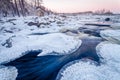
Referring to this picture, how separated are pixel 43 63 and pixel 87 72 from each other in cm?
261

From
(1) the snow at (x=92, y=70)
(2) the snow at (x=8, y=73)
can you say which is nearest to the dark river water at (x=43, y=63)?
(2) the snow at (x=8, y=73)

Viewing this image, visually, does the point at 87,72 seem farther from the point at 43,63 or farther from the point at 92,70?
the point at 43,63

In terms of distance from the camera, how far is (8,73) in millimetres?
5254

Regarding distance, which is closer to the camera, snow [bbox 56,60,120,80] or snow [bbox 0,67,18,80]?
snow [bbox 56,60,120,80]

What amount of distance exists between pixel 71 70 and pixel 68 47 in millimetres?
3093

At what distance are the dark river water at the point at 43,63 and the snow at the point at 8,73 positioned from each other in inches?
8.4

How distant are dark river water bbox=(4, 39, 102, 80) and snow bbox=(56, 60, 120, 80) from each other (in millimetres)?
489

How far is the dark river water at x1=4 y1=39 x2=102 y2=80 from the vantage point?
518 cm

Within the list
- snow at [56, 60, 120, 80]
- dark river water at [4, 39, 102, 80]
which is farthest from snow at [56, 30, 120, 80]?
dark river water at [4, 39, 102, 80]

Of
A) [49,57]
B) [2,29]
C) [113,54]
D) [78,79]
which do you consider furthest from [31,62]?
[2,29]

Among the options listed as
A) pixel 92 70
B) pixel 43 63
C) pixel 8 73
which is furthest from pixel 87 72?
pixel 8 73

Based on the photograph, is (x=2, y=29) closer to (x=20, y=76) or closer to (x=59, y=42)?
(x=59, y=42)

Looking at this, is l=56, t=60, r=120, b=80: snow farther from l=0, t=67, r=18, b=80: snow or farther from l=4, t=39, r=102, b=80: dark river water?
l=0, t=67, r=18, b=80: snow

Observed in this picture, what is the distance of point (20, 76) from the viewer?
16.6ft
